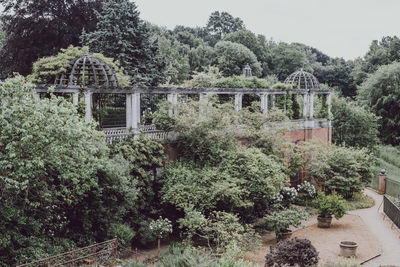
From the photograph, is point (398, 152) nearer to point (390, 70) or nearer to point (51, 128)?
point (390, 70)

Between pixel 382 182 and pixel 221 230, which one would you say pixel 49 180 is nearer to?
pixel 221 230

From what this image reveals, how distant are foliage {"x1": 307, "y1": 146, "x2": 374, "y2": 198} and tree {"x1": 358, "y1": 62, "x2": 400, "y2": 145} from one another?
18.1 metres

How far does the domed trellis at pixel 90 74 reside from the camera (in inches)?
730

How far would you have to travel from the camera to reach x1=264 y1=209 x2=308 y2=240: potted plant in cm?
1706

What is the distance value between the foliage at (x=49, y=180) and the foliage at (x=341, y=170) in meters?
13.2

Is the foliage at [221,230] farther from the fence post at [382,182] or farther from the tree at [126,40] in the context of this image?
the fence post at [382,182]

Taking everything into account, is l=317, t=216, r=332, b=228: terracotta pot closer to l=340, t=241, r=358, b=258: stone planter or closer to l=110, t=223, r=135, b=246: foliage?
l=340, t=241, r=358, b=258: stone planter

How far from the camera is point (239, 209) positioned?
59.1 ft

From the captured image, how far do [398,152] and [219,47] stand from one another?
24.8 meters

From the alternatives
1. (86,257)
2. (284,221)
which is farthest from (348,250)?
(86,257)

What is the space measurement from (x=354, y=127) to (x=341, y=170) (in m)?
12.2

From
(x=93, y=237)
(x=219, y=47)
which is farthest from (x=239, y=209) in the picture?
(x=219, y=47)

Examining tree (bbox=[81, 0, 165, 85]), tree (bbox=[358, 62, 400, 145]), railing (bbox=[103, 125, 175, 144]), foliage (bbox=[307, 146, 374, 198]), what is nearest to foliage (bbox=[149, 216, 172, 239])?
railing (bbox=[103, 125, 175, 144])

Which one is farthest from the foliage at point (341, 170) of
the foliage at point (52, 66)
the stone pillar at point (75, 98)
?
the stone pillar at point (75, 98)
